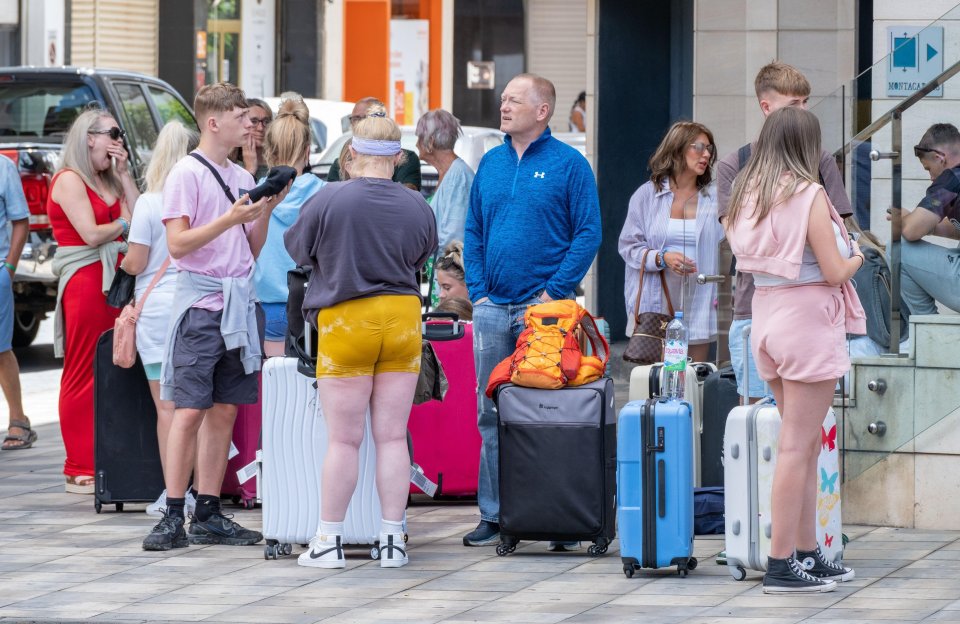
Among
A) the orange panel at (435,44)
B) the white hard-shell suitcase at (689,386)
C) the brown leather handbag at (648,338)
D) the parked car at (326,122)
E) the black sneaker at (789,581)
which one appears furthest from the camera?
the orange panel at (435,44)

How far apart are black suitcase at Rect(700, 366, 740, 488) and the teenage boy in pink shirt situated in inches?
78.7

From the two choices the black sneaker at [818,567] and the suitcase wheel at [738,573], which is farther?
the suitcase wheel at [738,573]

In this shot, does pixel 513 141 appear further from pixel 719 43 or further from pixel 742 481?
pixel 719 43

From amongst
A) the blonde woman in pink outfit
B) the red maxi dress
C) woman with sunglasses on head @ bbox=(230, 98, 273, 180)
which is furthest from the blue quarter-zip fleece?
the red maxi dress

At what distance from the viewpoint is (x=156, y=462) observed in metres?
8.96


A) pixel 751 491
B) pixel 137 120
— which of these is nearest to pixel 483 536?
pixel 751 491

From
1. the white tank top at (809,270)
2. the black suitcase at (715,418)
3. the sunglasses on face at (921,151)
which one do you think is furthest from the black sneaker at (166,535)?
the sunglasses on face at (921,151)

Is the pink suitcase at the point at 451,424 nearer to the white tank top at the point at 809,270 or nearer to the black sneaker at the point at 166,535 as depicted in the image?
the black sneaker at the point at 166,535

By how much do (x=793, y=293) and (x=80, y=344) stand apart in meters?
4.19

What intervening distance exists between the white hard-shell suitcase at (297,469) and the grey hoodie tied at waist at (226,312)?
7.2 inches

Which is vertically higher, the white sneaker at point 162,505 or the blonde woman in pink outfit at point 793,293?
the blonde woman in pink outfit at point 793,293

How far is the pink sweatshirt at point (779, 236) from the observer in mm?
6719

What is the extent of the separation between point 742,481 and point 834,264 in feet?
3.14

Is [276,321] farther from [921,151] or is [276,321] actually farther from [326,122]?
[326,122]
